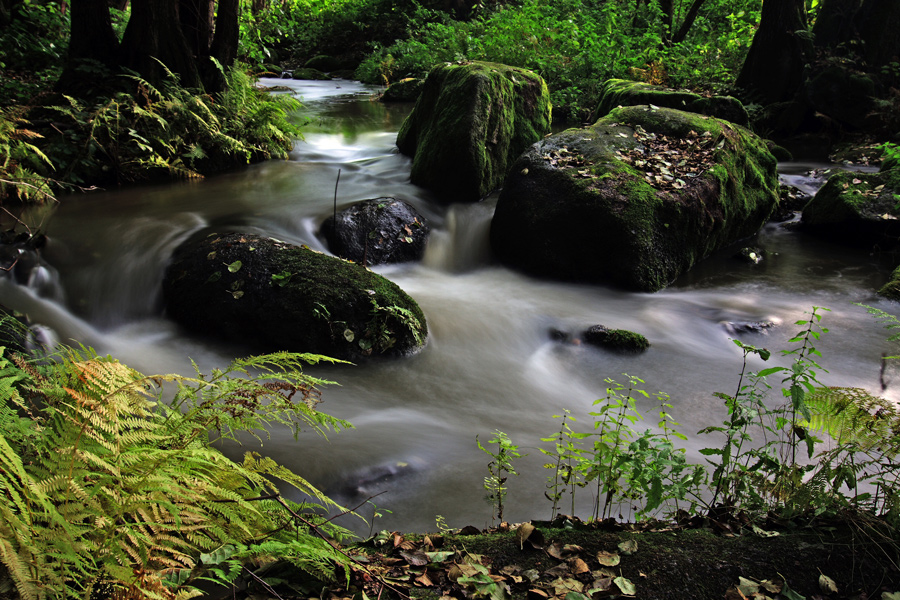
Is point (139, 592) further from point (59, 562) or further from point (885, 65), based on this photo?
point (885, 65)

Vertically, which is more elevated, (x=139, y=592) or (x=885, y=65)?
(x=885, y=65)

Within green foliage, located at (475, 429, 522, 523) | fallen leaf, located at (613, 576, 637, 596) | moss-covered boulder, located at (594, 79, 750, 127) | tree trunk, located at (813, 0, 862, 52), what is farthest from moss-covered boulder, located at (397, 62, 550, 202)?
tree trunk, located at (813, 0, 862, 52)

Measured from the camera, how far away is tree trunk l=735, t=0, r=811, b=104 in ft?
42.6

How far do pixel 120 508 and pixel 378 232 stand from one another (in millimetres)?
5830

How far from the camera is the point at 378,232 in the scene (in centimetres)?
741

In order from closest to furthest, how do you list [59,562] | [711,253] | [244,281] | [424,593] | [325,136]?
[59,562] → [424,593] → [244,281] → [711,253] → [325,136]

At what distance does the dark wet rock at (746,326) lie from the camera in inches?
238

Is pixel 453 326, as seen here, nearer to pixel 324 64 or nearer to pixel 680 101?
pixel 680 101

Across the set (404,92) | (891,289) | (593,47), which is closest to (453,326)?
(891,289)

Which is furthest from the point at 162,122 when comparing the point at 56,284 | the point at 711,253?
the point at 711,253

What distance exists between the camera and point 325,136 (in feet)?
38.2

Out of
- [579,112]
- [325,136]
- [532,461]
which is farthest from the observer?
[579,112]

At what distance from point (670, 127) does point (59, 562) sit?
28.3 ft

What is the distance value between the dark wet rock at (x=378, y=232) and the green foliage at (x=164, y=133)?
3.04 meters
